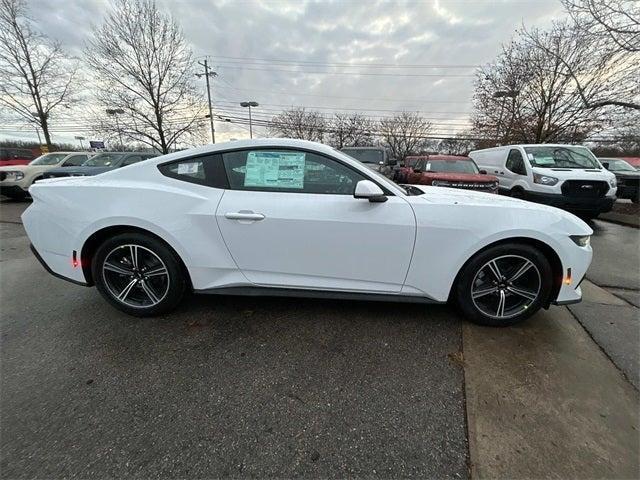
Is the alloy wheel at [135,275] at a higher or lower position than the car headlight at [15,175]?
higher

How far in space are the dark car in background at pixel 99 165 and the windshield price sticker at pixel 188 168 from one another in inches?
343

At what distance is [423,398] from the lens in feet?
5.98

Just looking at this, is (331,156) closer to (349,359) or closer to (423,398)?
(349,359)

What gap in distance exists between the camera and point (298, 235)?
2.34 meters

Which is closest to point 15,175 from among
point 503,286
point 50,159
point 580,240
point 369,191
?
point 50,159

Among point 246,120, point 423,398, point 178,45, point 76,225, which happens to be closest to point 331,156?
point 423,398

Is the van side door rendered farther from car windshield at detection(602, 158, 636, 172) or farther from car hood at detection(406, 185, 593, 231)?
car windshield at detection(602, 158, 636, 172)

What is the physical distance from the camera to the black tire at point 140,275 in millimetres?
2492

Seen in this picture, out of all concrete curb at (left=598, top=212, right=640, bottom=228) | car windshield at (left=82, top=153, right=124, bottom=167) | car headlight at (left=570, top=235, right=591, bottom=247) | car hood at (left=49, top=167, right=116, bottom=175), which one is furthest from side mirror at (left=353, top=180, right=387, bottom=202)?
car windshield at (left=82, top=153, right=124, bottom=167)

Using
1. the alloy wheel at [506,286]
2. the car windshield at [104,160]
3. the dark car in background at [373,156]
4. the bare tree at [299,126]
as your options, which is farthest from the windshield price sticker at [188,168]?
the bare tree at [299,126]

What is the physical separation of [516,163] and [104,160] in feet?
41.5

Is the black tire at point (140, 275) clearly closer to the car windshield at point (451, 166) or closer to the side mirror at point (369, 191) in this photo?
the side mirror at point (369, 191)

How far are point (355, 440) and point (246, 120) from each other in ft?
118

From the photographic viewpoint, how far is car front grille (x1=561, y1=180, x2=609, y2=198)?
6590 mm
